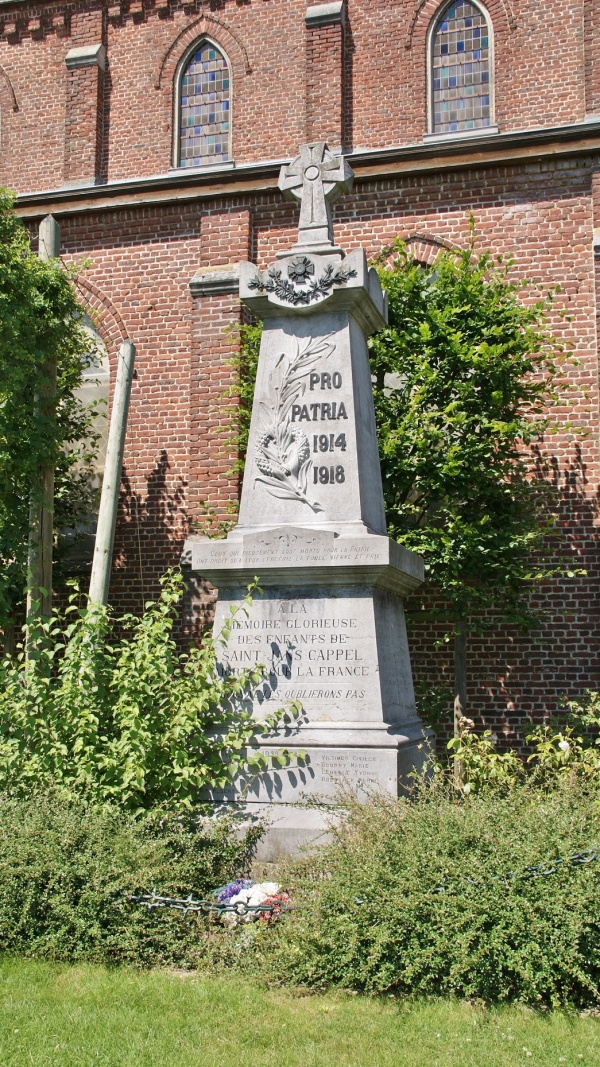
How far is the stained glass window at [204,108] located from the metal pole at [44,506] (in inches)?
204

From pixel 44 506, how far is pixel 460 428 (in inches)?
172

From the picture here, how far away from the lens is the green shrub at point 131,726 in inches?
241

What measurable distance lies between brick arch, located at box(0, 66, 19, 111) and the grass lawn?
1474cm

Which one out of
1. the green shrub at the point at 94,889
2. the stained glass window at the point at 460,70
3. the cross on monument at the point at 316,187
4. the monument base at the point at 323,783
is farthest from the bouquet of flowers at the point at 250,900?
the stained glass window at the point at 460,70

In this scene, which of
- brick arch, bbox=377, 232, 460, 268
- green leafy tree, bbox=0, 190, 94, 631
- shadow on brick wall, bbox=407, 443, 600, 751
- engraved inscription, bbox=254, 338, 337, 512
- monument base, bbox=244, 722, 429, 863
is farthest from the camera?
brick arch, bbox=377, 232, 460, 268

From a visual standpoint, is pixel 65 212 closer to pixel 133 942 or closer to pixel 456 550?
pixel 456 550

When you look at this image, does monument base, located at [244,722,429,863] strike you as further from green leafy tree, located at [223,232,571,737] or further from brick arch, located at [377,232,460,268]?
brick arch, located at [377,232,460,268]

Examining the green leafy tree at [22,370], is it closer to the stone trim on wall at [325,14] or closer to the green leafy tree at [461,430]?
the green leafy tree at [461,430]

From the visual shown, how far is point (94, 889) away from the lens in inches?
204

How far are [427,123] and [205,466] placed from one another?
5789mm

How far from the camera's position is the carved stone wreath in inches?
271

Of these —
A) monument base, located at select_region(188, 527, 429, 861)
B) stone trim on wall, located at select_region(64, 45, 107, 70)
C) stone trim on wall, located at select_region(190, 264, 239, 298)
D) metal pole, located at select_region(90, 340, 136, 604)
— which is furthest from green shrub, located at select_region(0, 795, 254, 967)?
stone trim on wall, located at select_region(64, 45, 107, 70)

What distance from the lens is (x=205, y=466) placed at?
1309cm

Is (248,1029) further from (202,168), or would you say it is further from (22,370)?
(202,168)
